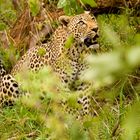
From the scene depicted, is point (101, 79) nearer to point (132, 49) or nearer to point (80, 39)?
point (132, 49)

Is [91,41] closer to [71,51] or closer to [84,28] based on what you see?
[84,28]

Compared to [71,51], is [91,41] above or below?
above

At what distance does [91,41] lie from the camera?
18.9 ft

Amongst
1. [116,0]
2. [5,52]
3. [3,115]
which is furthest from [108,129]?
[5,52]

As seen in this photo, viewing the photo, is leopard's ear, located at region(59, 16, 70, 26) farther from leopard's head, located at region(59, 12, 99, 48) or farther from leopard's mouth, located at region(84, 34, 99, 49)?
leopard's mouth, located at region(84, 34, 99, 49)

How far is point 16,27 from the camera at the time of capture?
742 centimetres

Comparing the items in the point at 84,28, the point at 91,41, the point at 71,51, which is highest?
the point at 84,28

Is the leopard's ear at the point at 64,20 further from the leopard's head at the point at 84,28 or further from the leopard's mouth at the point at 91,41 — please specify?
the leopard's mouth at the point at 91,41

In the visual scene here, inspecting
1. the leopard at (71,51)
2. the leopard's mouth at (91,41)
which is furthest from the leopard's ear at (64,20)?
the leopard's mouth at (91,41)

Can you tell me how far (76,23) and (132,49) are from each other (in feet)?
17.3

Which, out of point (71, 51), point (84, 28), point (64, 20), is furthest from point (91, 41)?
point (64, 20)

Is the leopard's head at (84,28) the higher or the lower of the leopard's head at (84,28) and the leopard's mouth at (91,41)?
the higher

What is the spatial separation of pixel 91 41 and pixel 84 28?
0.58 feet

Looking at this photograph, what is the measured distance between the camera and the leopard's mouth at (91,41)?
566 centimetres
